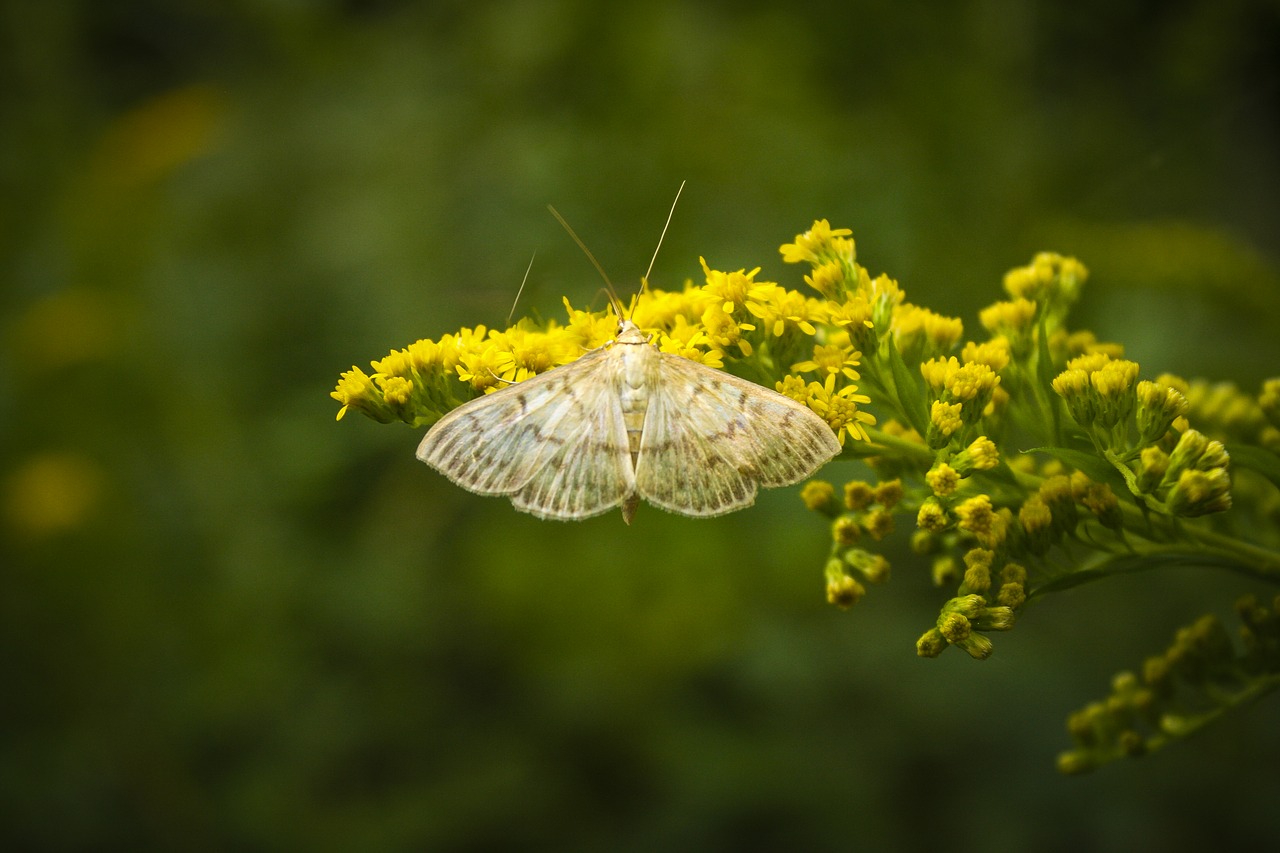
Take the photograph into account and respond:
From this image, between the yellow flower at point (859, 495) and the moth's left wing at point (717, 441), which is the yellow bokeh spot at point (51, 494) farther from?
the yellow flower at point (859, 495)

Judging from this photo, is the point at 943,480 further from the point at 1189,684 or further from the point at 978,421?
the point at 1189,684

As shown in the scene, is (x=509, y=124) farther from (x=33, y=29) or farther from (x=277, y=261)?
(x=33, y=29)

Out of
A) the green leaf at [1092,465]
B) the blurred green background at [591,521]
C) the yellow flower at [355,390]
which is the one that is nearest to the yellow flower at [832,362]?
the green leaf at [1092,465]

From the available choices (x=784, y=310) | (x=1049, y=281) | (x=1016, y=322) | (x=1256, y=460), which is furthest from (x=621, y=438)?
(x=1256, y=460)

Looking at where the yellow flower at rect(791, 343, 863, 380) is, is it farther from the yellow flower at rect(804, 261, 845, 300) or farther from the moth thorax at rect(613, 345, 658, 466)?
the moth thorax at rect(613, 345, 658, 466)

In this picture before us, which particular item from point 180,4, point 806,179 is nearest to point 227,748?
point 806,179

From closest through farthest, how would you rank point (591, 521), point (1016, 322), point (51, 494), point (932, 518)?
point (932, 518) → point (1016, 322) → point (591, 521) → point (51, 494)
